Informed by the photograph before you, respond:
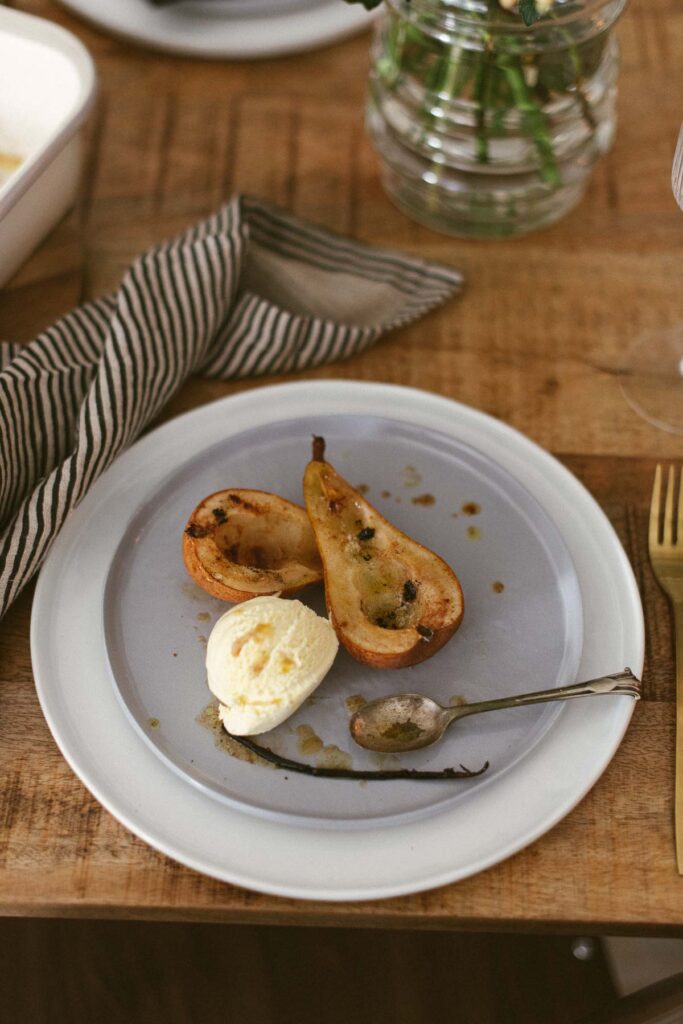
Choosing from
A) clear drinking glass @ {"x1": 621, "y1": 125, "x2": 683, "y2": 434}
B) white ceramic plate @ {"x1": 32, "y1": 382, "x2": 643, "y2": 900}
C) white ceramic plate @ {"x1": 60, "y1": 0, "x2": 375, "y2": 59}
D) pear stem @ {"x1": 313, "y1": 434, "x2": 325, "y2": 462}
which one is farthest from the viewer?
white ceramic plate @ {"x1": 60, "y1": 0, "x2": 375, "y2": 59}

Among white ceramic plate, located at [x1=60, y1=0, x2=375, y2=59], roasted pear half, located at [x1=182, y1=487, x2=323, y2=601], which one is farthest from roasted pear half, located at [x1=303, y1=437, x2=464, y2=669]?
white ceramic plate, located at [x1=60, y1=0, x2=375, y2=59]

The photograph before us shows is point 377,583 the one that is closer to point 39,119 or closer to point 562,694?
point 562,694

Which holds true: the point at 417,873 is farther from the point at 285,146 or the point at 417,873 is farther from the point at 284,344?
the point at 285,146

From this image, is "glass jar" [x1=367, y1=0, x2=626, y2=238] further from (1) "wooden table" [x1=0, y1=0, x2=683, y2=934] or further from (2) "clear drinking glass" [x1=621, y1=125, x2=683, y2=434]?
(2) "clear drinking glass" [x1=621, y1=125, x2=683, y2=434]

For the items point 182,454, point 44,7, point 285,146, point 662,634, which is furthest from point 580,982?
point 44,7

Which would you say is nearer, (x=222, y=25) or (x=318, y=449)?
(x=318, y=449)

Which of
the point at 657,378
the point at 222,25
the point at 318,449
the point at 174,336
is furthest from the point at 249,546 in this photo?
the point at 222,25
